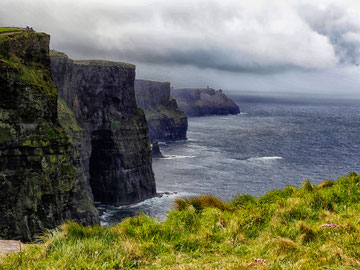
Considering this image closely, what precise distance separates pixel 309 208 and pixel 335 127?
8274 inches

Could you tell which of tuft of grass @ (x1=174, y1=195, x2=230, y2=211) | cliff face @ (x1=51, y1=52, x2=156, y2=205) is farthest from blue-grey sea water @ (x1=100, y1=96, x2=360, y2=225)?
tuft of grass @ (x1=174, y1=195, x2=230, y2=211)

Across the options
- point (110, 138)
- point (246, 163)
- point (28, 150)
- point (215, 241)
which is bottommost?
point (246, 163)

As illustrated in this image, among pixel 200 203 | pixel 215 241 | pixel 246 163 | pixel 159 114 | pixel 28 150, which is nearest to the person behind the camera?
pixel 215 241

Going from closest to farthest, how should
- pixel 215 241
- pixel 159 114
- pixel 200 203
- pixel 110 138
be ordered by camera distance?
pixel 215 241 → pixel 200 203 → pixel 110 138 → pixel 159 114

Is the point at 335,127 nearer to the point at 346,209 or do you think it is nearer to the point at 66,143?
the point at 66,143

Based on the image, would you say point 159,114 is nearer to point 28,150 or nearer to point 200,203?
point 28,150

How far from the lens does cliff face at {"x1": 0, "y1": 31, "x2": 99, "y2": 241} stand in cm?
2680

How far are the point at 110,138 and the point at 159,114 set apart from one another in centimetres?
11196

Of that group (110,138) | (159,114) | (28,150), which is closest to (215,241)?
(28,150)

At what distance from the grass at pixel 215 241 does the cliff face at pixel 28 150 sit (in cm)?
2178

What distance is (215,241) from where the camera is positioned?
6.98 metres

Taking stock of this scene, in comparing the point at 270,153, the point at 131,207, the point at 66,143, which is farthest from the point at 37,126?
the point at 270,153

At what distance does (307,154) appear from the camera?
412 feet

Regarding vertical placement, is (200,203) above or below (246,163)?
above
